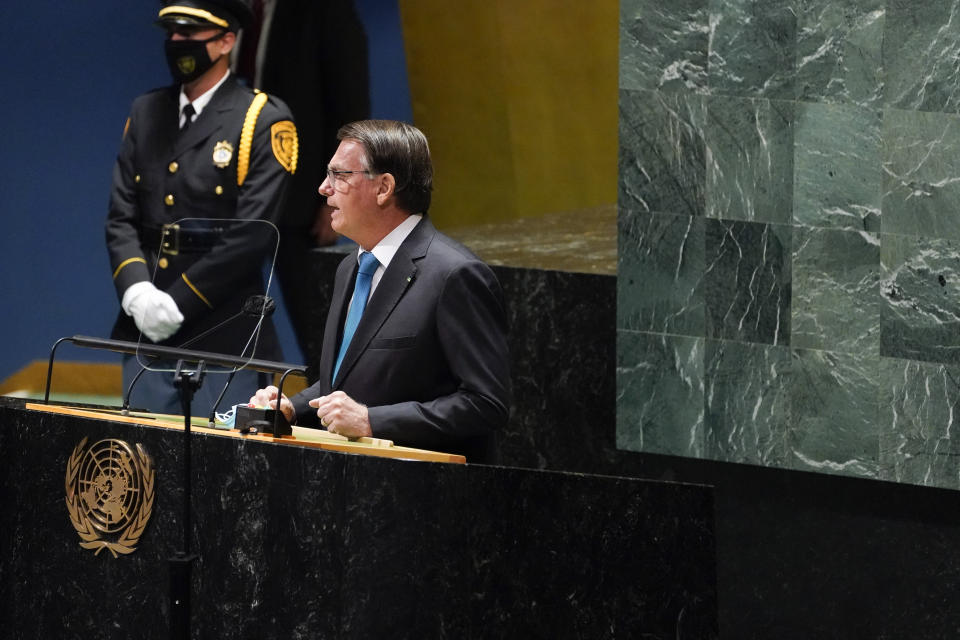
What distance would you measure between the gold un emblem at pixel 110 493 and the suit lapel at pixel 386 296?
61 centimetres

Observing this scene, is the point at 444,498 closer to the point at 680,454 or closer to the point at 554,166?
the point at 680,454

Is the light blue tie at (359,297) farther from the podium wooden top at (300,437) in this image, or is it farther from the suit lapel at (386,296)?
the podium wooden top at (300,437)

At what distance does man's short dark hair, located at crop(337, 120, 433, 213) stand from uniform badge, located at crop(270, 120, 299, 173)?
6.77 feet

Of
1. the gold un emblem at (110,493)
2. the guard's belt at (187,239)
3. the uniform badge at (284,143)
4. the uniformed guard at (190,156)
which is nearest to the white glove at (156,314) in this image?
the uniformed guard at (190,156)

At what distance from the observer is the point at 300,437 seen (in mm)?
3689

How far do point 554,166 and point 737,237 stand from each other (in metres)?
2.22

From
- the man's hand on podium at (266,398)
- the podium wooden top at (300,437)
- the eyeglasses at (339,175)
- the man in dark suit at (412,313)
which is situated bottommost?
the podium wooden top at (300,437)

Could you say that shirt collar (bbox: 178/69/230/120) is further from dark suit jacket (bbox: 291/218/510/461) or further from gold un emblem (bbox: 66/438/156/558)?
gold un emblem (bbox: 66/438/156/558)

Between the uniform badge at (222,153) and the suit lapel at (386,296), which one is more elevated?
the uniform badge at (222,153)

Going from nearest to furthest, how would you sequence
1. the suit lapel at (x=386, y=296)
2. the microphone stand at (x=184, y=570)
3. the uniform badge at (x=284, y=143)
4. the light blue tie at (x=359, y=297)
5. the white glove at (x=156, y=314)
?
the microphone stand at (x=184, y=570) → the suit lapel at (x=386, y=296) → the light blue tie at (x=359, y=297) → the white glove at (x=156, y=314) → the uniform badge at (x=284, y=143)

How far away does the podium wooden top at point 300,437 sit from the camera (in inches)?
139

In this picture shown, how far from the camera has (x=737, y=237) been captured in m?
5.65

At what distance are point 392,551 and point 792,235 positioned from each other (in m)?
2.55

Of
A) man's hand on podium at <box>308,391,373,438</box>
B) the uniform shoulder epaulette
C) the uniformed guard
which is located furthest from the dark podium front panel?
the uniform shoulder epaulette
